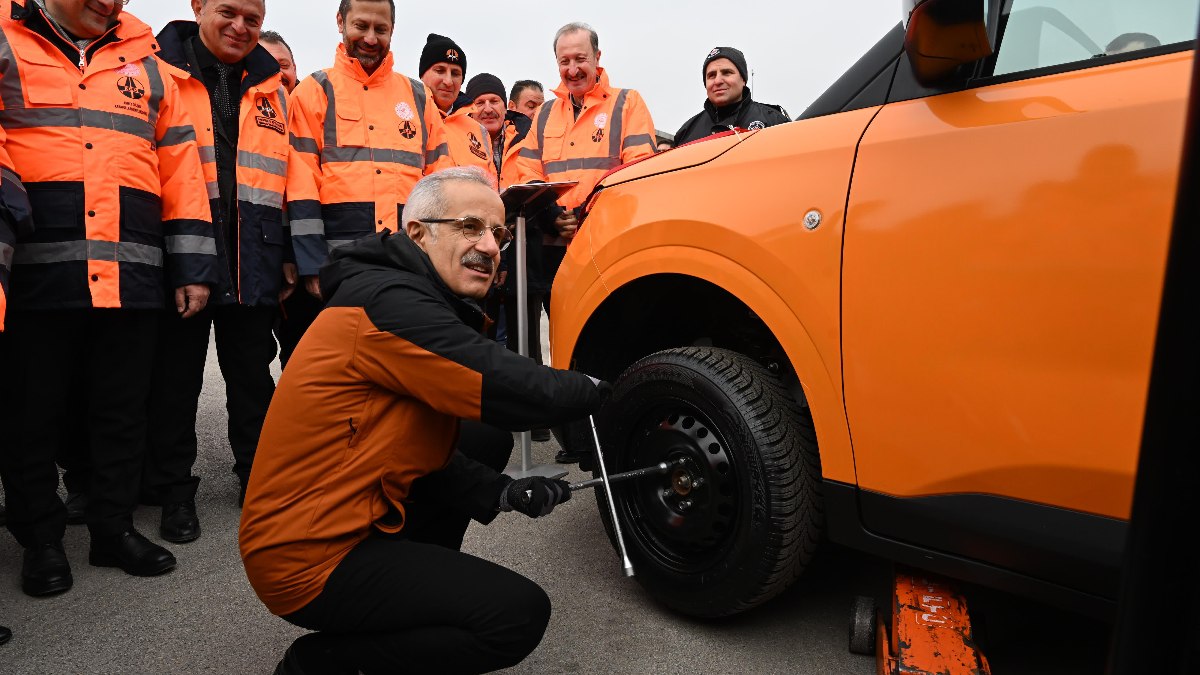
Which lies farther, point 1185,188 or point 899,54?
point 899,54

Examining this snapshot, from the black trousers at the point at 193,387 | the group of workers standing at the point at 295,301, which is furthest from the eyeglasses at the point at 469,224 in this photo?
the black trousers at the point at 193,387

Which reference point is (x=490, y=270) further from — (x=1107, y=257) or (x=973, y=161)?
(x=1107, y=257)

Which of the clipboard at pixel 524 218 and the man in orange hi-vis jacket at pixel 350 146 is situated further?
the man in orange hi-vis jacket at pixel 350 146

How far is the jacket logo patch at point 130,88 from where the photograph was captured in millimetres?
2633

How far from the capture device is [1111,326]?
1392 mm

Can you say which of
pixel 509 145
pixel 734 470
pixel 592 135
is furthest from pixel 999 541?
pixel 509 145

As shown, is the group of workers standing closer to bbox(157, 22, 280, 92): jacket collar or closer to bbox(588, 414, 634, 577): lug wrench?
bbox(157, 22, 280, 92): jacket collar

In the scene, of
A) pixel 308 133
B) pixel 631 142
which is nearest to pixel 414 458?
pixel 308 133

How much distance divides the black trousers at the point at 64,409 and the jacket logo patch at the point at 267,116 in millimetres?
857

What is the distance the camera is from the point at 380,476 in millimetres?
1779

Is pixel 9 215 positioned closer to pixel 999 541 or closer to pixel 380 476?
pixel 380 476

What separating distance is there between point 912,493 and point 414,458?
108cm

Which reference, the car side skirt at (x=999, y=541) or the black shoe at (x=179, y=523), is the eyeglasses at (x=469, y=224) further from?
the black shoe at (x=179, y=523)

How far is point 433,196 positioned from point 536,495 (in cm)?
74
